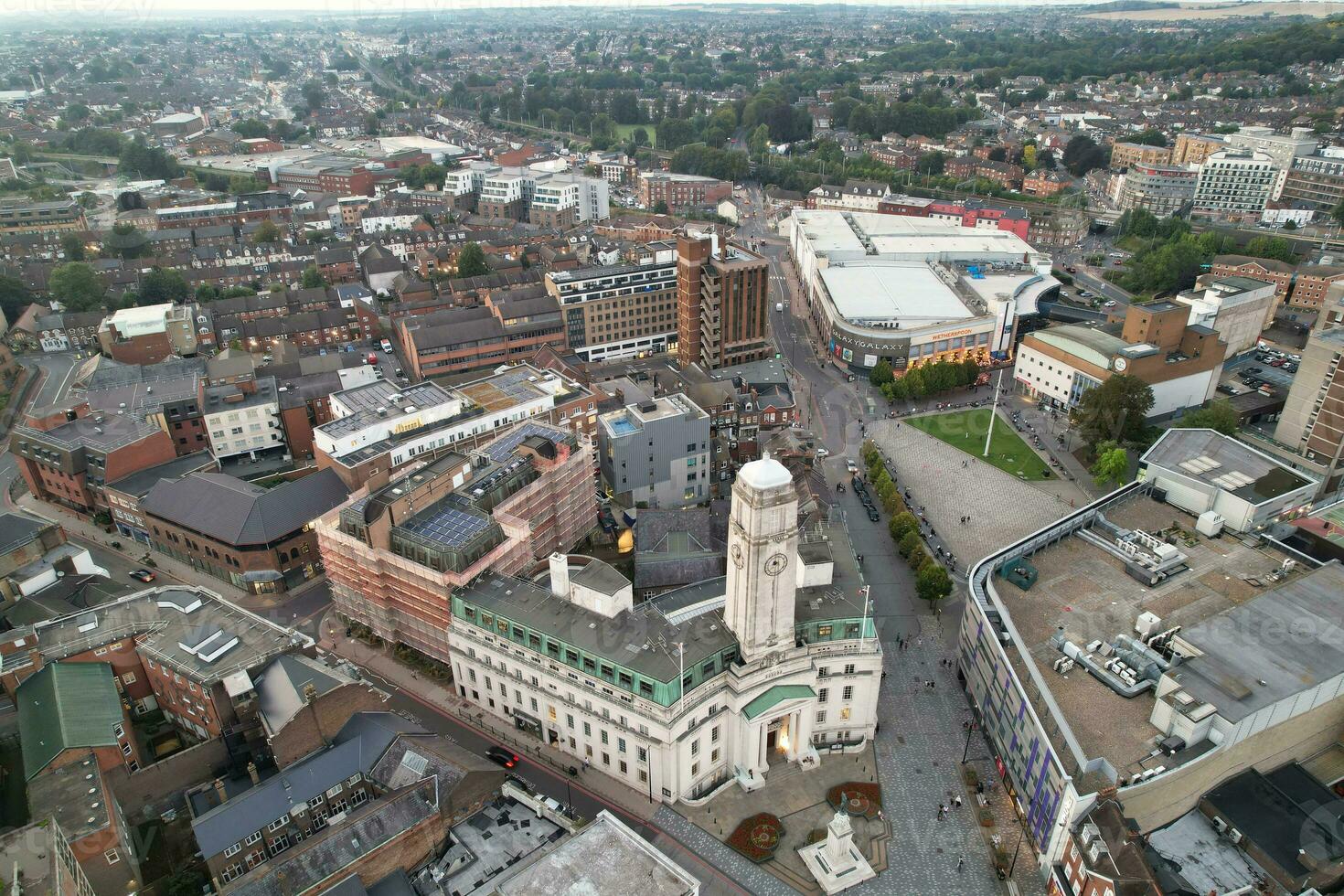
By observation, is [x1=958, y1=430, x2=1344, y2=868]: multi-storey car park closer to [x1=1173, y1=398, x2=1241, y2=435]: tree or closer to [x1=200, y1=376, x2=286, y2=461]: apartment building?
[x1=1173, y1=398, x2=1241, y2=435]: tree

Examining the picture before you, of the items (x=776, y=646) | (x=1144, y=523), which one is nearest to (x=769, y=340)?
(x=1144, y=523)

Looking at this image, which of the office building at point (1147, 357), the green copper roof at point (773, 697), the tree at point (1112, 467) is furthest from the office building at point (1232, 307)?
the green copper roof at point (773, 697)

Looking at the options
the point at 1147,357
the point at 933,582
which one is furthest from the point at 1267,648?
the point at 1147,357

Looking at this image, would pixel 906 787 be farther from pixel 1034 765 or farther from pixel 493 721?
pixel 493 721

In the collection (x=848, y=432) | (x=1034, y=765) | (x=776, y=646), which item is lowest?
(x=848, y=432)

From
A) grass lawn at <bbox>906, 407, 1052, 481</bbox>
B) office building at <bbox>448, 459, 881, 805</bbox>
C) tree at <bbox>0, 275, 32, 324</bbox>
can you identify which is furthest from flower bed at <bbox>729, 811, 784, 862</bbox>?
tree at <bbox>0, 275, 32, 324</bbox>

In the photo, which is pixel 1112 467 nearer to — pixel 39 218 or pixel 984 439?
pixel 984 439
